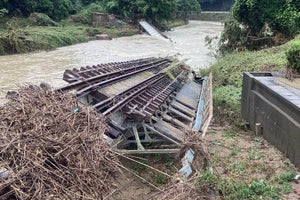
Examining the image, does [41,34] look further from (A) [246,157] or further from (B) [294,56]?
(A) [246,157]

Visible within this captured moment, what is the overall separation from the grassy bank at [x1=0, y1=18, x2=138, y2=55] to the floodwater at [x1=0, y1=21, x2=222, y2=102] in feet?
2.42

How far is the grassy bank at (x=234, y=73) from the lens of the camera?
11.3 m

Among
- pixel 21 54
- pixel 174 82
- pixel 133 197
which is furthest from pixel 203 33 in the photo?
pixel 133 197

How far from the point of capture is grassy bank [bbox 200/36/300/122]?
37.2 feet

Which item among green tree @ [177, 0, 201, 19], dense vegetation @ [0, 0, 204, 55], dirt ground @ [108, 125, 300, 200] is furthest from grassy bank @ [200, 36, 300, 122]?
green tree @ [177, 0, 201, 19]

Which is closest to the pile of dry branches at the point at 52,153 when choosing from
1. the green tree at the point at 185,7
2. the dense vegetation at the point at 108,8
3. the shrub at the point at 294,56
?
the shrub at the point at 294,56

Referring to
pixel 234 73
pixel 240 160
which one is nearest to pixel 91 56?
pixel 234 73

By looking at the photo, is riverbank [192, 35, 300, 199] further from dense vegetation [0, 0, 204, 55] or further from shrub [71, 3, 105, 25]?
shrub [71, 3, 105, 25]

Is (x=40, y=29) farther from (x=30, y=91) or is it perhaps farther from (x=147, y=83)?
(x=30, y=91)

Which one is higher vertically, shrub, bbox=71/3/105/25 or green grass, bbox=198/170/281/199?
green grass, bbox=198/170/281/199

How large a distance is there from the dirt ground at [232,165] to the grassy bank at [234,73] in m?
2.09

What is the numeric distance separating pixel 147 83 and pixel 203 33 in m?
29.2

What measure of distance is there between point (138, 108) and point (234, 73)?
26.4 ft

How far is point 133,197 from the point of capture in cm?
622
